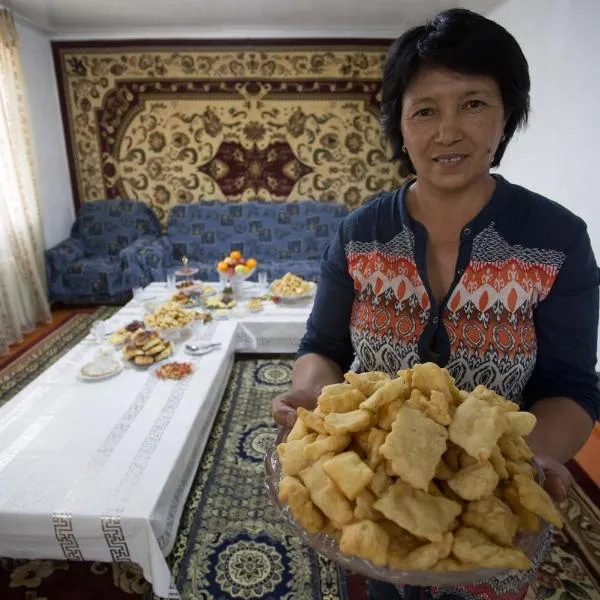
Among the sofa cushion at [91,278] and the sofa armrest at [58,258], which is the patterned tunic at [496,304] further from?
the sofa armrest at [58,258]

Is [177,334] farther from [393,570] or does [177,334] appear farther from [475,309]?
[393,570]

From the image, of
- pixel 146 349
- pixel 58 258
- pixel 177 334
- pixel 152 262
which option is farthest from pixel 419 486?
pixel 58 258

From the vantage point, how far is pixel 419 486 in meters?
0.56

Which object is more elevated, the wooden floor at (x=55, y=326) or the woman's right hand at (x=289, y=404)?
the woman's right hand at (x=289, y=404)

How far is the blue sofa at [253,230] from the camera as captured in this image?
497cm

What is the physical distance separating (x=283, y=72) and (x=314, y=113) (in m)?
0.53

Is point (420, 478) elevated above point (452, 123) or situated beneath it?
situated beneath

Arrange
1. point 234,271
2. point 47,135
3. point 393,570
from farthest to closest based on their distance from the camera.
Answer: point 47,135, point 234,271, point 393,570

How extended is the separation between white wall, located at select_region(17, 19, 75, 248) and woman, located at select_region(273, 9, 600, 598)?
14.2ft

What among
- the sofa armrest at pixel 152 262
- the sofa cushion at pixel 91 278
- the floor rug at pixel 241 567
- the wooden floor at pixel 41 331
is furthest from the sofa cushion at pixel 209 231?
the floor rug at pixel 241 567

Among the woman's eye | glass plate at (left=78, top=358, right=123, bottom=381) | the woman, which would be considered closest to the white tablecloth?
glass plate at (left=78, top=358, right=123, bottom=381)

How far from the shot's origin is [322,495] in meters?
0.61

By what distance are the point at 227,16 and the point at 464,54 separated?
427 cm

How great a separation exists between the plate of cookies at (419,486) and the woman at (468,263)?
0.59 feet
